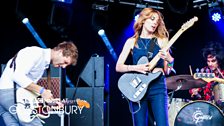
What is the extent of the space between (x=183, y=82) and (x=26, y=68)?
2959mm

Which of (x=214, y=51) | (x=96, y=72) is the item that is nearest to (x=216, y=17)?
(x=214, y=51)

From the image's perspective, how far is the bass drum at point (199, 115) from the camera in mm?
5723

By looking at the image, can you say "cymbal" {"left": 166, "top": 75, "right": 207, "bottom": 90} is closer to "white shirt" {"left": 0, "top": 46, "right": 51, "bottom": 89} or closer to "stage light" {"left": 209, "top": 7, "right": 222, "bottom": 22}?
"stage light" {"left": 209, "top": 7, "right": 222, "bottom": 22}

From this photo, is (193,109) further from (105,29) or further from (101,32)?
(105,29)

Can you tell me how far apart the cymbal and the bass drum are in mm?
281

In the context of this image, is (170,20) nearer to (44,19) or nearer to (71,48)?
(44,19)

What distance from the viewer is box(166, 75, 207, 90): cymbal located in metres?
5.82

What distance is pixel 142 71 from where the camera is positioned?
3.95m

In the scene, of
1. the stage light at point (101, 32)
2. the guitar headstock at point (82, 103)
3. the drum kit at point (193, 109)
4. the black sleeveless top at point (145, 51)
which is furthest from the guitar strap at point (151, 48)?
the stage light at point (101, 32)

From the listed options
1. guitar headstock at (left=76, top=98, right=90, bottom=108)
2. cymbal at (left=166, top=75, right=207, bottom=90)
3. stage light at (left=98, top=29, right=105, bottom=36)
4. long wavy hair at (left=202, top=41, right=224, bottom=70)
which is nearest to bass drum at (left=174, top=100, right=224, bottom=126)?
cymbal at (left=166, top=75, right=207, bottom=90)

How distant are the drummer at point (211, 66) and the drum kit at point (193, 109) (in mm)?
269

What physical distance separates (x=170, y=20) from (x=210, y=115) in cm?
270

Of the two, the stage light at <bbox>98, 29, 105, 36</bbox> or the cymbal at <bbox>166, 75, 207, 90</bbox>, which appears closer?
the cymbal at <bbox>166, 75, 207, 90</bbox>

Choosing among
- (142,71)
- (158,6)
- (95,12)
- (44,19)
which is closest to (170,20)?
(158,6)
